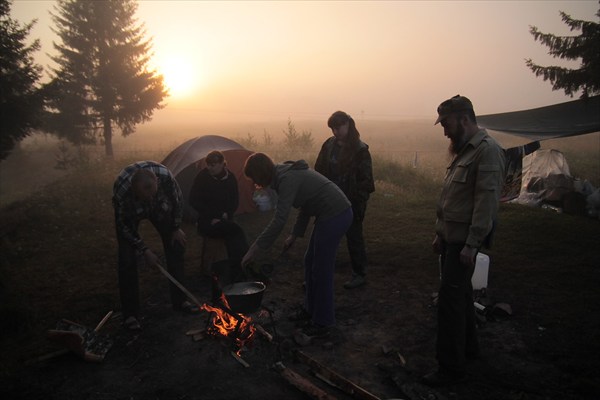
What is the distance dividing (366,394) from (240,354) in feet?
4.52

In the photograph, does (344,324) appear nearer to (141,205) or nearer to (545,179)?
(141,205)

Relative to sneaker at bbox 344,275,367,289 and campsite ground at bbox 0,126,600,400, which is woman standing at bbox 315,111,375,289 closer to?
sneaker at bbox 344,275,367,289

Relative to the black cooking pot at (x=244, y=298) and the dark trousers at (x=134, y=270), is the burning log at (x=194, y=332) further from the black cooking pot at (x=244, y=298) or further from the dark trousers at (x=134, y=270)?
the dark trousers at (x=134, y=270)

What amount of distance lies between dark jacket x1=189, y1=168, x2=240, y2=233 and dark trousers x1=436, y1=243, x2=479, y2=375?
150 inches

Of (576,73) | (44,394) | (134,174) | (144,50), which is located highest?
(144,50)

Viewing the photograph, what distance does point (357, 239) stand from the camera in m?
5.22

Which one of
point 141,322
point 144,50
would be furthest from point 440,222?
point 144,50

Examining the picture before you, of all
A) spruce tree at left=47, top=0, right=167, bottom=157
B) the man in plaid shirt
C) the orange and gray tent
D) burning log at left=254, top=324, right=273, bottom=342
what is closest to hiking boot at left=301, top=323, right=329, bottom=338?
burning log at left=254, top=324, right=273, bottom=342

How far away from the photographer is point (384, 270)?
607cm

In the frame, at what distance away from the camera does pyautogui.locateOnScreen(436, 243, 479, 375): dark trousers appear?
3.07 metres

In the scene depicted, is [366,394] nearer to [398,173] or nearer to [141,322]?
[141,322]

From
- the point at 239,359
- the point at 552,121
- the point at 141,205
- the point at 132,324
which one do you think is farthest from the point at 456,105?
the point at 552,121

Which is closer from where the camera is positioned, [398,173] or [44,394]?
[44,394]

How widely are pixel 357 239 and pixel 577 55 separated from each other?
8.41m
